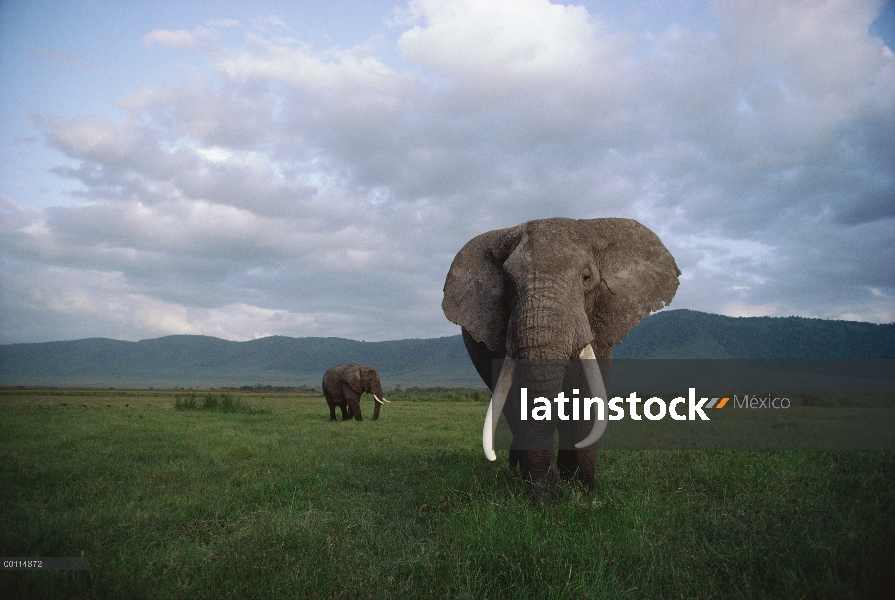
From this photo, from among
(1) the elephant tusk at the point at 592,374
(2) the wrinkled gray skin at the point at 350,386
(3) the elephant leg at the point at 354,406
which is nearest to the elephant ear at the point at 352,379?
(2) the wrinkled gray skin at the point at 350,386

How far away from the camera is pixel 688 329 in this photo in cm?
19212

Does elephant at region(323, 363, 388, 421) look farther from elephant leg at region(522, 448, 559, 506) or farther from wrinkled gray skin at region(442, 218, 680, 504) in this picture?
elephant leg at region(522, 448, 559, 506)

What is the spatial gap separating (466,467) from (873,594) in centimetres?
605

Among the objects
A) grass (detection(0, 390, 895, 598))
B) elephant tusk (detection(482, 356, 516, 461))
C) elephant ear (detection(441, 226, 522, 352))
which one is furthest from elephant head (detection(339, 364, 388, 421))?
elephant tusk (detection(482, 356, 516, 461))

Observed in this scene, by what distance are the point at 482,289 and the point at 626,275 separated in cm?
213

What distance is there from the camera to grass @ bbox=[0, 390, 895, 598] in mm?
4219

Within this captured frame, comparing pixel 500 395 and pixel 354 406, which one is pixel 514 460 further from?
pixel 354 406

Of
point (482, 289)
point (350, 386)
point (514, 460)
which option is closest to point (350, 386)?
point (350, 386)

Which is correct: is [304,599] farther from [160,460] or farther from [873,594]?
[160,460]

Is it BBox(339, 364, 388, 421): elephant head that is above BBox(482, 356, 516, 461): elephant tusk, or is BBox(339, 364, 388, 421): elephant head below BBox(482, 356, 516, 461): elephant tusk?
below

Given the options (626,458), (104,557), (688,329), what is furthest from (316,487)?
(688,329)

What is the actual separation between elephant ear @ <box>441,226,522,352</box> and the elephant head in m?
17.2

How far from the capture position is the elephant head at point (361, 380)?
25.4m

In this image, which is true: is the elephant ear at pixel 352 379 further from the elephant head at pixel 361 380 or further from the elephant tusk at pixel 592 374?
the elephant tusk at pixel 592 374
